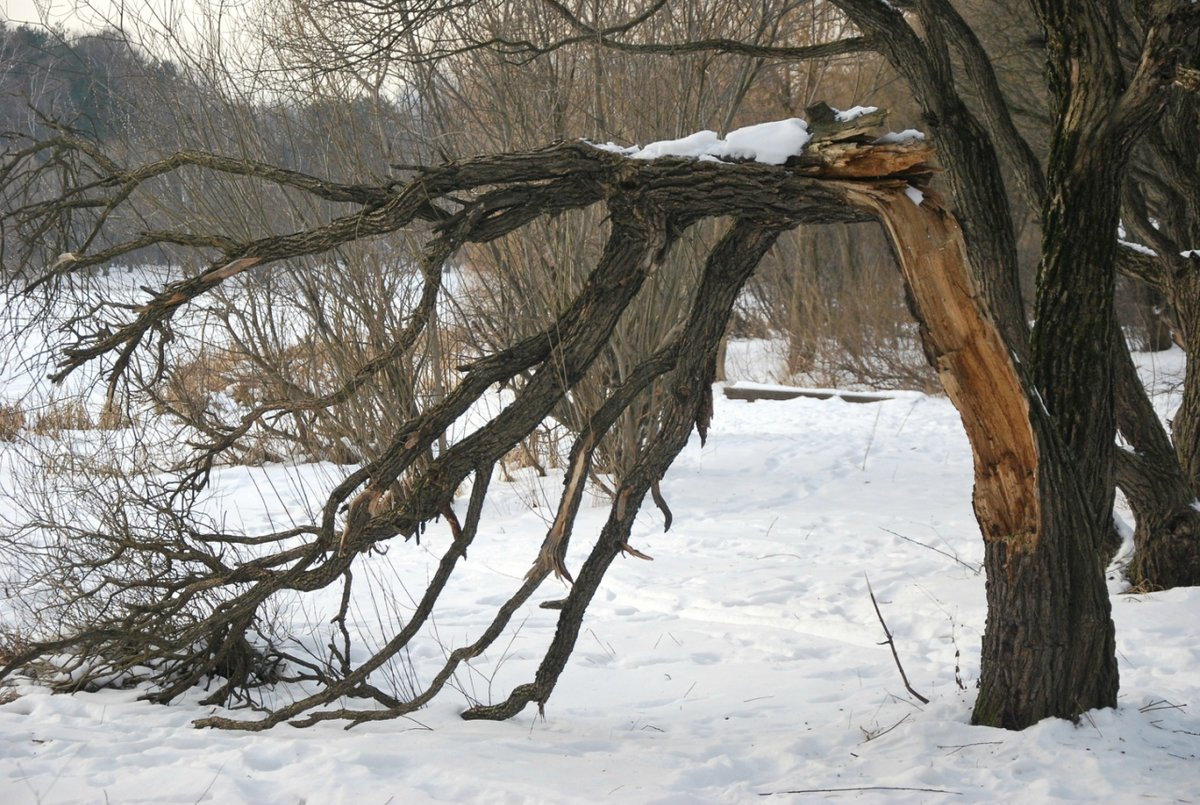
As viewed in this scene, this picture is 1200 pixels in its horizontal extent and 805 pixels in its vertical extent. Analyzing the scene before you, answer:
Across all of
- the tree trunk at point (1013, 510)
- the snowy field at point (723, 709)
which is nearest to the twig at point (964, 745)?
the snowy field at point (723, 709)

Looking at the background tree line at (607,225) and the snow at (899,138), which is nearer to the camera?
the snow at (899,138)

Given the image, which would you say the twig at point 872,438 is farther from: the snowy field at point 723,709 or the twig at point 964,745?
the twig at point 964,745

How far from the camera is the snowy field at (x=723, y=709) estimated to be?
11.3 feet

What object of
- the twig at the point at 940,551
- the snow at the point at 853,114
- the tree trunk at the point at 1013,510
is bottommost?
the twig at the point at 940,551

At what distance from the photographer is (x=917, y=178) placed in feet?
10.9

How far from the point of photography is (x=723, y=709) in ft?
15.3

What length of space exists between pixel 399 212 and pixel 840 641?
11.6 feet

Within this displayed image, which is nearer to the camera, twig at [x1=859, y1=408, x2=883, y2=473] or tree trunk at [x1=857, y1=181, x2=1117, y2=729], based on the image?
tree trunk at [x1=857, y1=181, x2=1117, y2=729]

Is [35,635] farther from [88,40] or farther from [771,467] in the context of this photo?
[771,467]

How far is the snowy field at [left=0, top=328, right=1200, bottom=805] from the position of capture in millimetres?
3455

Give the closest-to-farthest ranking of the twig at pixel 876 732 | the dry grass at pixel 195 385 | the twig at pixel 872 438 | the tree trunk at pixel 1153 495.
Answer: the twig at pixel 876 732 < the tree trunk at pixel 1153 495 < the dry grass at pixel 195 385 < the twig at pixel 872 438

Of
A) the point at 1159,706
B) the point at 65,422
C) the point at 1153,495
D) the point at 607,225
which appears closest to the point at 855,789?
the point at 1159,706

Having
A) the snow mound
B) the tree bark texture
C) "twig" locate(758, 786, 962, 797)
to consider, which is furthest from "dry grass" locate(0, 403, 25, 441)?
"twig" locate(758, 786, 962, 797)

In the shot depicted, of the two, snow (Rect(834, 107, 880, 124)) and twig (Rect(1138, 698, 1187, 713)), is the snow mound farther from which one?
twig (Rect(1138, 698, 1187, 713))
